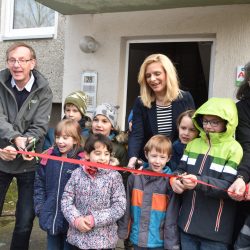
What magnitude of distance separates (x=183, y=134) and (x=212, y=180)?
0.55 meters

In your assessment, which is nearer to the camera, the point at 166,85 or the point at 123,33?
the point at 166,85

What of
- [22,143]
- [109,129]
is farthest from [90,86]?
[22,143]

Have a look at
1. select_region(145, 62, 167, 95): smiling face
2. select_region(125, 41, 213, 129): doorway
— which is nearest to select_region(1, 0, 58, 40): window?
select_region(125, 41, 213, 129): doorway

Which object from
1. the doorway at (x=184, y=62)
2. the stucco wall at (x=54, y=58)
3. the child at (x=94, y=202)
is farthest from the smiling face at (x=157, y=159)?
the stucco wall at (x=54, y=58)

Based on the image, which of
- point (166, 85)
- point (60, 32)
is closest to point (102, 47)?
point (60, 32)

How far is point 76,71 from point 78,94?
2492mm

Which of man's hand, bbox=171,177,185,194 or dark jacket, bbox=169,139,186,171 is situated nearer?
man's hand, bbox=171,177,185,194

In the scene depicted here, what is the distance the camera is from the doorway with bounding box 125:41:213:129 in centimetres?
665

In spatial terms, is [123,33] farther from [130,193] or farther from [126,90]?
[130,193]

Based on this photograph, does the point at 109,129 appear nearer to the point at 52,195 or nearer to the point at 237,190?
the point at 52,195

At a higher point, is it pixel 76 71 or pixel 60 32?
pixel 60 32

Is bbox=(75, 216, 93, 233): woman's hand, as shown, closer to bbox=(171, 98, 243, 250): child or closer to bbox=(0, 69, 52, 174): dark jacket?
bbox=(171, 98, 243, 250): child

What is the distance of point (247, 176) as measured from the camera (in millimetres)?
2578

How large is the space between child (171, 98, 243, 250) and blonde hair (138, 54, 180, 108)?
1.49 ft
